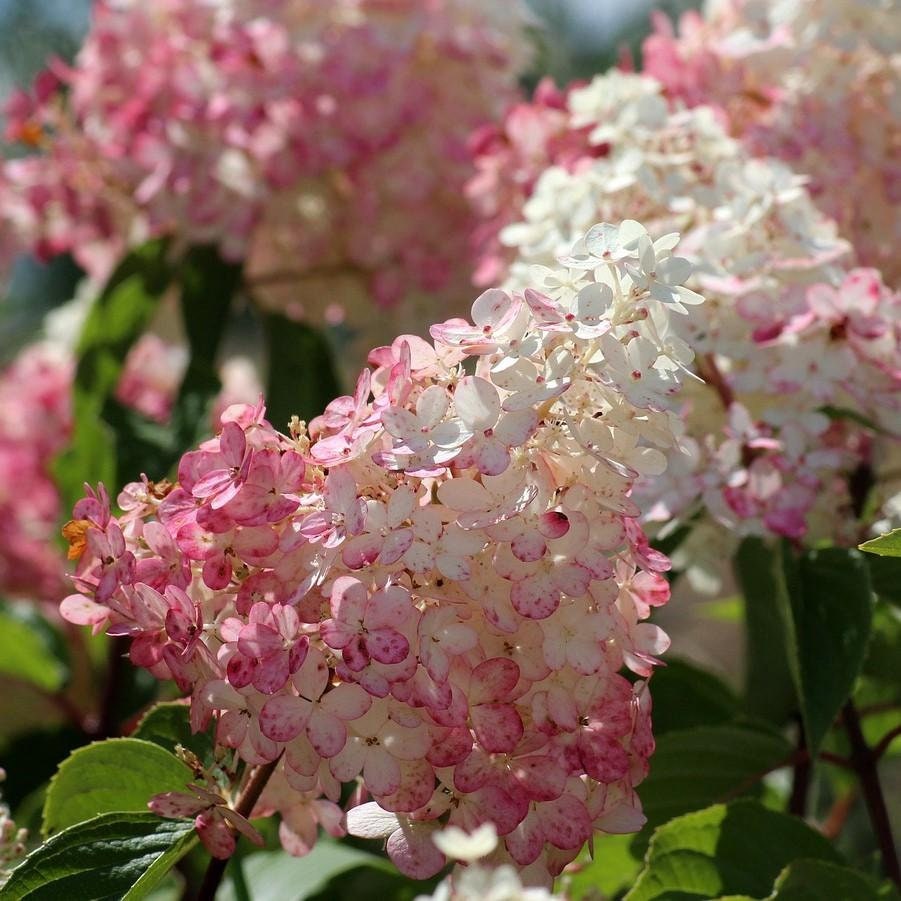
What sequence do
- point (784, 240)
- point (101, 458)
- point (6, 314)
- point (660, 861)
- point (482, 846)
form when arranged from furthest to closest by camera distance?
point (6, 314)
point (101, 458)
point (784, 240)
point (660, 861)
point (482, 846)

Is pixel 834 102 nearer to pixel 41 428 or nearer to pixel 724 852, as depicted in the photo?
pixel 724 852

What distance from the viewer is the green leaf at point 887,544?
0.53m

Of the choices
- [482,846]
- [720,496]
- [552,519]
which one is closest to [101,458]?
[720,496]

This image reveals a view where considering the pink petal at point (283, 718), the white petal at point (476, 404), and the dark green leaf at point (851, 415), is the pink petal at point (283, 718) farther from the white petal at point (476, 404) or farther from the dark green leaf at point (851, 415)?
the dark green leaf at point (851, 415)

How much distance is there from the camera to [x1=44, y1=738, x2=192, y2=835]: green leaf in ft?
1.98

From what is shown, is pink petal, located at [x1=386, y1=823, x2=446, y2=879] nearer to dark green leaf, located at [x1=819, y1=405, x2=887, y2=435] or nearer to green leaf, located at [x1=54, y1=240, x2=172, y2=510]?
dark green leaf, located at [x1=819, y1=405, x2=887, y2=435]

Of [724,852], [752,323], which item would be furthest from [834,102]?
[724,852]

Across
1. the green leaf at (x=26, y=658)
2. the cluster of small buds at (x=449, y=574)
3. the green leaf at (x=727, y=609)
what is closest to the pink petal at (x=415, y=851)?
the cluster of small buds at (x=449, y=574)

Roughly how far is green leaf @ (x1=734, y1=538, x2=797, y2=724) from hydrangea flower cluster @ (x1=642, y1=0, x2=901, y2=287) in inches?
11.9

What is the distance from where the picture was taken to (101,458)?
1270mm

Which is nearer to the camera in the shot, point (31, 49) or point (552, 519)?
point (552, 519)

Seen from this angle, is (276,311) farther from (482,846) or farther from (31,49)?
(31,49)

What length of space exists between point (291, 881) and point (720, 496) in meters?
0.41

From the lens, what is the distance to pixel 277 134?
1132mm
